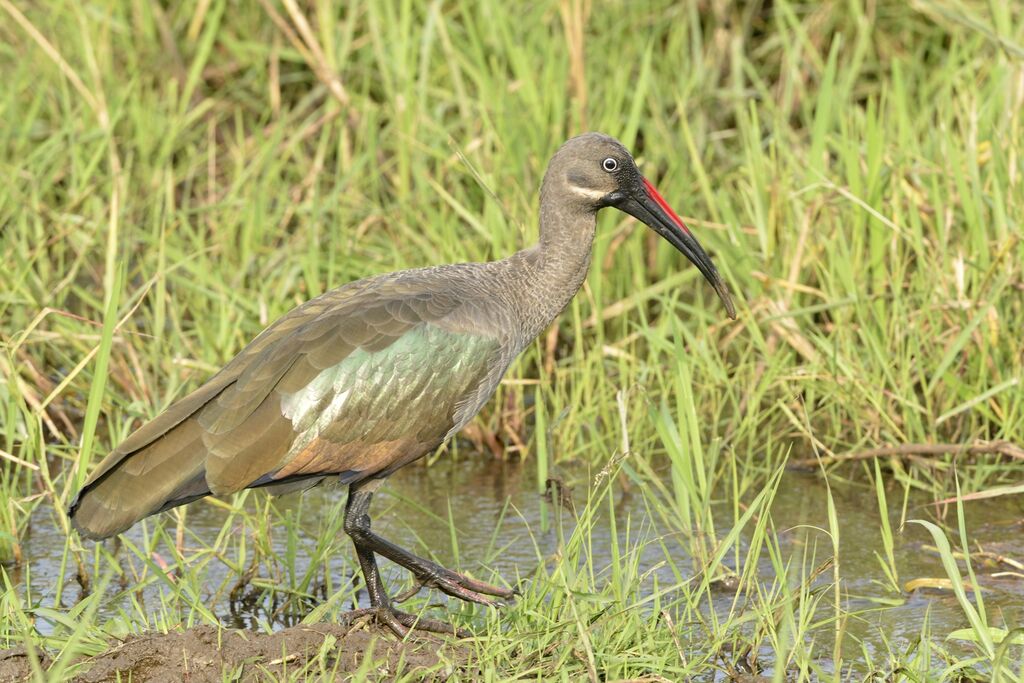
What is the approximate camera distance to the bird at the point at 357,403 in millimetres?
4152

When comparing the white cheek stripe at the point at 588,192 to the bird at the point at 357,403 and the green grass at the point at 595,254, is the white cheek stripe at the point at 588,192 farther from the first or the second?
the green grass at the point at 595,254

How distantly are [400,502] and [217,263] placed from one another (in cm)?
149

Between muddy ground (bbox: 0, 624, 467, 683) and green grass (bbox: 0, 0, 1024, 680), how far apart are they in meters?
0.13

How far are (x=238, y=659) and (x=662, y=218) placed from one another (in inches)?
76.6

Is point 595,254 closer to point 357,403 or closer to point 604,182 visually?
point 604,182

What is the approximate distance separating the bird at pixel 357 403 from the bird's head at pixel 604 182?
5 cm

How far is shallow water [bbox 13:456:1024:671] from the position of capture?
464cm

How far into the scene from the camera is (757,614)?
12.9ft

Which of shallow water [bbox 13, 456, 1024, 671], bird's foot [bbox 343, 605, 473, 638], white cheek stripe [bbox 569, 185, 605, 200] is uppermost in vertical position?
white cheek stripe [bbox 569, 185, 605, 200]

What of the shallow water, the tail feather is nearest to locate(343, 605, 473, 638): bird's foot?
the shallow water

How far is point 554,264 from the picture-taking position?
15.8 feet

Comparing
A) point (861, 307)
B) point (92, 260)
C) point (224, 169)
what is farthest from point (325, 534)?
point (224, 169)

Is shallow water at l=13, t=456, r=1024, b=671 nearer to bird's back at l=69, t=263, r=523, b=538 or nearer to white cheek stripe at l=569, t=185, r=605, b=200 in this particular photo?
bird's back at l=69, t=263, r=523, b=538

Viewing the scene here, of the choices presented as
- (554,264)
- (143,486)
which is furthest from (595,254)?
(143,486)
